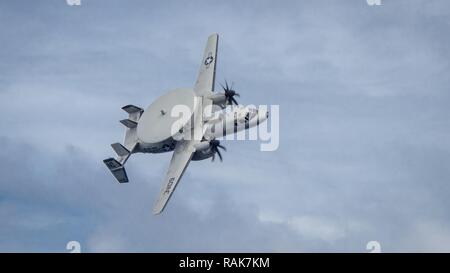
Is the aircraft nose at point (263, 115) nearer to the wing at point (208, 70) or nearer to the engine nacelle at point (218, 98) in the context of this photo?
the engine nacelle at point (218, 98)

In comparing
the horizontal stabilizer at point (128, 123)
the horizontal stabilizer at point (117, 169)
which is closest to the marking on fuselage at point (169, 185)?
the horizontal stabilizer at point (117, 169)

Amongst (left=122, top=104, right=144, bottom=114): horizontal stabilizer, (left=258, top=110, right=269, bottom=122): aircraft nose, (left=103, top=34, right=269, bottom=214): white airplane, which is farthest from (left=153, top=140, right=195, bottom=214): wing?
(left=258, top=110, right=269, bottom=122): aircraft nose

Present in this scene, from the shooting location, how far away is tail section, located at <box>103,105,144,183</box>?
11794cm

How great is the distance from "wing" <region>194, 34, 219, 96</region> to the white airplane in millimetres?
357

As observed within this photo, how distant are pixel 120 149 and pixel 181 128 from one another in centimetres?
1214

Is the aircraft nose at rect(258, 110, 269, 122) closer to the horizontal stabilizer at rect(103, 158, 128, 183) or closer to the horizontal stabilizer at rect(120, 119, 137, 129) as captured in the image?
the horizontal stabilizer at rect(120, 119, 137, 129)

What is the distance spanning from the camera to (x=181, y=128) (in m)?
115

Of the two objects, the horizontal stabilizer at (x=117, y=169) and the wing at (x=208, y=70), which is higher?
the wing at (x=208, y=70)

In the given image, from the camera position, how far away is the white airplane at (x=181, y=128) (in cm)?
11339

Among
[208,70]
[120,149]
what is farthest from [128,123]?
[208,70]

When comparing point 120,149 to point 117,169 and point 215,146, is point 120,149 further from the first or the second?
point 215,146
